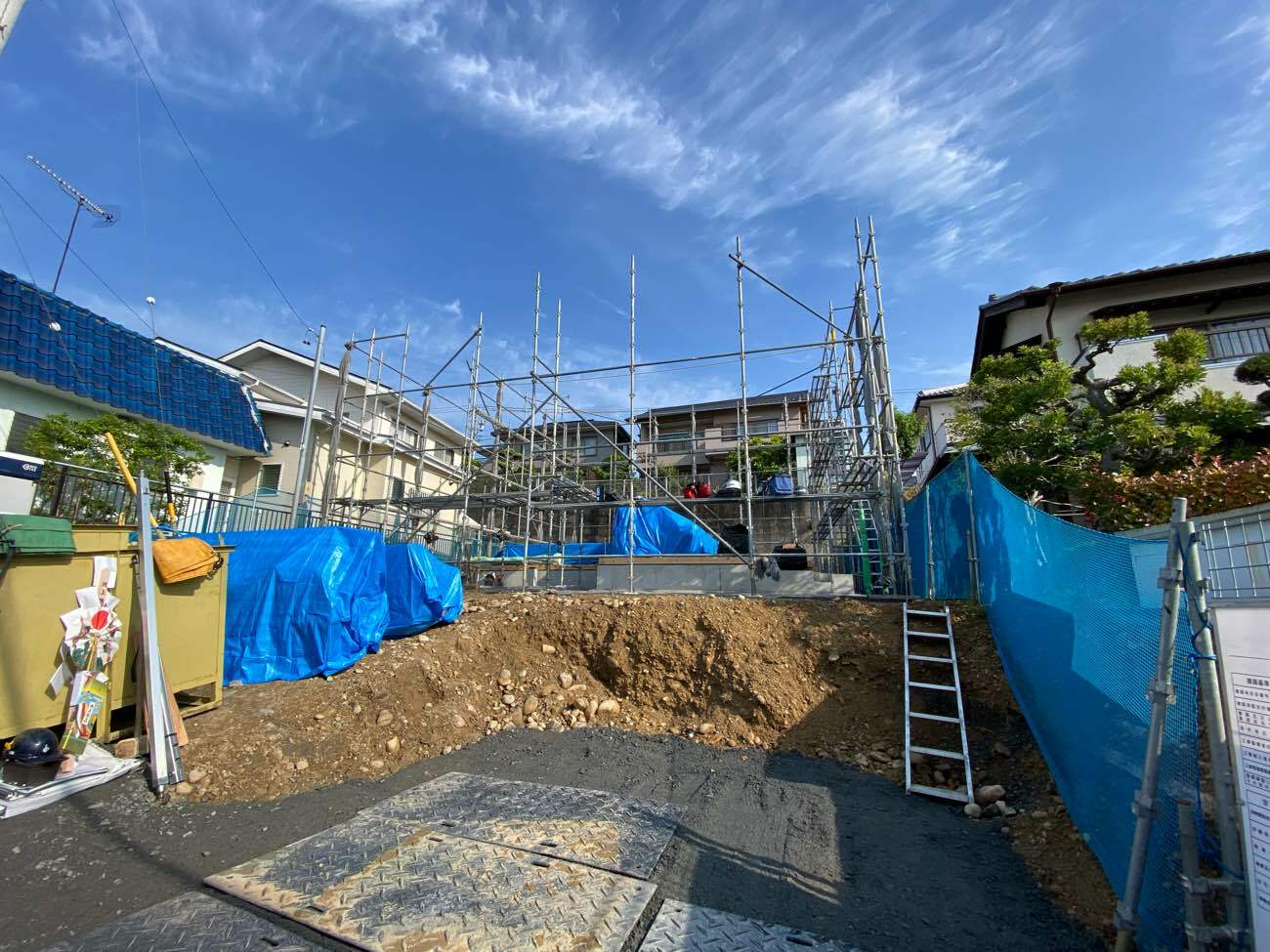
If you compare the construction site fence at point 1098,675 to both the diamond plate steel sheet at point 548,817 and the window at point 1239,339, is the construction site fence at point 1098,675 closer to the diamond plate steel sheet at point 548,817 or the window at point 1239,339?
the diamond plate steel sheet at point 548,817

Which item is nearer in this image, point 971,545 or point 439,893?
point 439,893

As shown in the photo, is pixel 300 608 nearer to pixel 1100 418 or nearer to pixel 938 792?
pixel 938 792

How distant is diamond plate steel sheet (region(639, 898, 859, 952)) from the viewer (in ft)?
8.25

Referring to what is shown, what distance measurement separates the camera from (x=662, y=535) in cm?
1133

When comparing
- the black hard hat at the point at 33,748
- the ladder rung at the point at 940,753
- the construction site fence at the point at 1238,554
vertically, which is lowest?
the ladder rung at the point at 940,753

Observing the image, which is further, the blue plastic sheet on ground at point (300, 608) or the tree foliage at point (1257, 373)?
the tree foliage at point (1257, 373)

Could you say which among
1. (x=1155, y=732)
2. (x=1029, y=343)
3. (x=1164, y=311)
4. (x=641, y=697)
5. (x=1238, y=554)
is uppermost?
(x=1164, y=311)

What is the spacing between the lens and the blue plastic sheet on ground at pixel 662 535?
431 inches

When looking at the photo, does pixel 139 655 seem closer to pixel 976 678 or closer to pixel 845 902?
pixel 845 902

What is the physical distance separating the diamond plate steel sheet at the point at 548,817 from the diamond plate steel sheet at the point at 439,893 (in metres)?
0.13

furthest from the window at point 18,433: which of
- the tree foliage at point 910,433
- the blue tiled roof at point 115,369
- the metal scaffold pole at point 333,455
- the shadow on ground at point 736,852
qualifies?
the tree foliage at point 910,433

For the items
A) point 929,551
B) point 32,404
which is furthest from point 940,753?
point 32,404

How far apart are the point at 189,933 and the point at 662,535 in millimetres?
9251

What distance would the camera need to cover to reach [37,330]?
966cm
